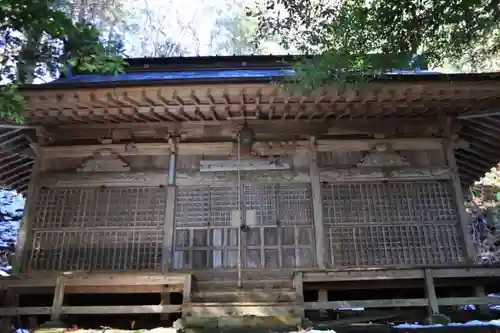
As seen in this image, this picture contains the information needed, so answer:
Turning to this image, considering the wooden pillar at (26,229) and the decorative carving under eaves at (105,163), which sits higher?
A: the decorative carving under eaves at (105,163)

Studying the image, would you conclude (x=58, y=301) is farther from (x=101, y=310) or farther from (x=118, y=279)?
(x=118, y=279)

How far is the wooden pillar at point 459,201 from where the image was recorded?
753 cm

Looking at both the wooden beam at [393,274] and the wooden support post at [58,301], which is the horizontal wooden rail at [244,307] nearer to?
the wooden support post at [58,301]

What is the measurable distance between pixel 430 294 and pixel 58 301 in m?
5.81

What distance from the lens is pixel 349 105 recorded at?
7801 mm

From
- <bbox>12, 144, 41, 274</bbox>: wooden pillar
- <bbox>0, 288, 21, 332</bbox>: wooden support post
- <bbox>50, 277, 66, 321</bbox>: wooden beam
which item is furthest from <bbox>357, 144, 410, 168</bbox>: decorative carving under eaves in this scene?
<bbox>0, 288, 21, 332</bbox>: wooden support post

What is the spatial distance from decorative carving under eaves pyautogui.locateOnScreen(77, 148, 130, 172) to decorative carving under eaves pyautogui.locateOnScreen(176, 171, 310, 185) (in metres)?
1.16

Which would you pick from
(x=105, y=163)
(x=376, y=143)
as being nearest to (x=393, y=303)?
(x=376, y=143)

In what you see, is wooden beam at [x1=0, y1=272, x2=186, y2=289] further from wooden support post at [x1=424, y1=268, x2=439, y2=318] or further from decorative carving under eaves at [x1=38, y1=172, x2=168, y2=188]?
wooden support post at [x1=424, y1=268, x2=439, y2=318]

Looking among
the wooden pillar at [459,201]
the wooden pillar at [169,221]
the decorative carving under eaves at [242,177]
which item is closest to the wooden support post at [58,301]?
the wooden pillar at [169,221]

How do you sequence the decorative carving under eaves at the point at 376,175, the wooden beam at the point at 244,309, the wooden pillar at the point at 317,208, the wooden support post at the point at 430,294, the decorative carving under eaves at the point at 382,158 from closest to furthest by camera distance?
the wooden beam at the point at 244,309 → the wooden support post at the point at 430,294 → the wooden pillar at the point at 317,208 → the decorative carving under eaves at the point at 376,175 → the decorative carving under eaves at the point at 382,158

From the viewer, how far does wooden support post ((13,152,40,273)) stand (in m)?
7.59

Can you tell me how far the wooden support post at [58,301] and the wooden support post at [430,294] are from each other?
5.73 metres

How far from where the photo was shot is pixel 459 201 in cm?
786
